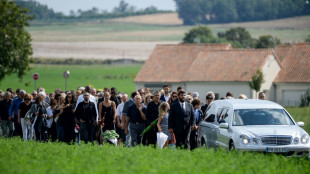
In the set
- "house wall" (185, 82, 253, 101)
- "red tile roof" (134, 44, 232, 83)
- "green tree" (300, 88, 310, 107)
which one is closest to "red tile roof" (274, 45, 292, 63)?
"red tile roof" (134, 44, 232, 83)

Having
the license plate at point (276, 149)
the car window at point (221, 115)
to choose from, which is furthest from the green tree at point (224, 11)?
the license plate at point (276, 149)

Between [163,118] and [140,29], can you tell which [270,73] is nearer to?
[163,118]

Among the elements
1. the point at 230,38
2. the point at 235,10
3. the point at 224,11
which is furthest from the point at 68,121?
the point at 224,11

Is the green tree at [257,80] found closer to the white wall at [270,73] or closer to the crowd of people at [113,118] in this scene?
the white wall at [270,73]

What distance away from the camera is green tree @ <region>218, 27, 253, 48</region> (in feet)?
402

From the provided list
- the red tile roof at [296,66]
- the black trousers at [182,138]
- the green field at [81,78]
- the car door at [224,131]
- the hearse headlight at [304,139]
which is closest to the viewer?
the hearse headlight at [304,139]

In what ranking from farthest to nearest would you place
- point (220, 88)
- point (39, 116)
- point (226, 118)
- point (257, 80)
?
point (220, 88) < point (257, 80) < point (39, 116) < point (226, 118)

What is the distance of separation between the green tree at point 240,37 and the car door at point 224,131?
101272mm

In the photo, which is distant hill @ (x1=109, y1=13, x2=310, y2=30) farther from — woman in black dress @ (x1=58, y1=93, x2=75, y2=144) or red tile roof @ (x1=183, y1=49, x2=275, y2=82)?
woman in black dress @ (x1=58, y1=93, x2=75, y2=144)

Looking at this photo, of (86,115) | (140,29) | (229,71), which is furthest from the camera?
(140,29)

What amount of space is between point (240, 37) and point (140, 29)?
39.7 m

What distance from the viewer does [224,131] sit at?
1892 cm

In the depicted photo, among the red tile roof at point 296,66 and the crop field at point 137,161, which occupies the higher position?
the red tile roof at point 296,66

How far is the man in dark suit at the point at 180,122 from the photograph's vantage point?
19.6m
